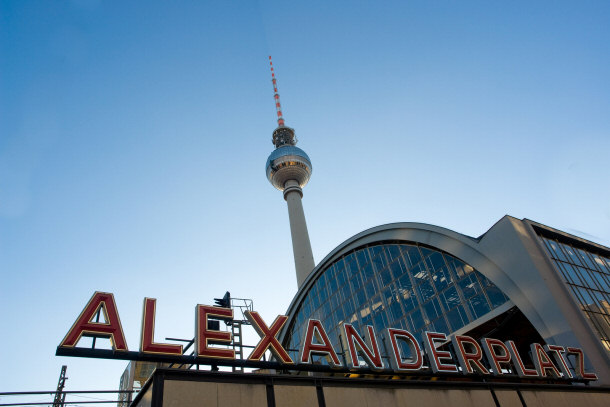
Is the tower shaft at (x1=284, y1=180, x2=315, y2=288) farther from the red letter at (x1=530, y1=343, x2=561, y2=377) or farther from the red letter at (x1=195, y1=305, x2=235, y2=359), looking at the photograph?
the red letter at (x1=195, y1=305, x2=235, y2=359)

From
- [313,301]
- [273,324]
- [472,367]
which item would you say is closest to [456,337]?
[472,367]

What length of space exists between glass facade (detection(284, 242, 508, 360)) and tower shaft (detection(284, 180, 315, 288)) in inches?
982

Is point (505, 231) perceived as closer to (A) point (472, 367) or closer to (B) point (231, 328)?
(A) point (472, 367)

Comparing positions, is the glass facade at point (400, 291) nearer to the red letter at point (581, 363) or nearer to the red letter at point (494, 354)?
the red letter at point (581, 363)

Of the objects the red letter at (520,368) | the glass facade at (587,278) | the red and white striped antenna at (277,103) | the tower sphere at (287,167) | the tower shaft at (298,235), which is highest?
the red and white striped antenna at (277,103)

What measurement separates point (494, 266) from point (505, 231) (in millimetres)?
2786

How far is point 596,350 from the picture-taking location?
88.3 ft

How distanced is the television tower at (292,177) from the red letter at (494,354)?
59157mm

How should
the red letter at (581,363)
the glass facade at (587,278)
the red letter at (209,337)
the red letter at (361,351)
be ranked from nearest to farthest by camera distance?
the red letter at (209,337)
the red letter at (361,351)
the red letter at (581,363)
the glass facade at (587,278)

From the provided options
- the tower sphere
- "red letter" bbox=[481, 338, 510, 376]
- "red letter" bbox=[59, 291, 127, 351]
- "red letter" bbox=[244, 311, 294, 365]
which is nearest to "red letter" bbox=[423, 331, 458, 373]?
"red letter" bbox=[481, 338, 510, 376]

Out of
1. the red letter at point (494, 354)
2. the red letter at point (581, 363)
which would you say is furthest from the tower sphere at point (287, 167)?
the red letter at point (494, 354)

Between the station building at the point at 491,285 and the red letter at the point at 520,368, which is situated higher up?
the station building at the point at 491,285

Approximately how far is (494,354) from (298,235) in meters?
65.0

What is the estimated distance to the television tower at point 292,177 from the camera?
85.1m
